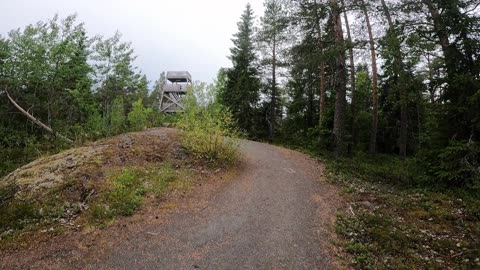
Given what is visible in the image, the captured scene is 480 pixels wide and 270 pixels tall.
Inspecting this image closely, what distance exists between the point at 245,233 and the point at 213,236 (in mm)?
662

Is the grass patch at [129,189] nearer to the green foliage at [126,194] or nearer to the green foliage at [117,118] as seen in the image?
the green foliage at [126,194]

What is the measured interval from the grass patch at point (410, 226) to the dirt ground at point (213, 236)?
490mm

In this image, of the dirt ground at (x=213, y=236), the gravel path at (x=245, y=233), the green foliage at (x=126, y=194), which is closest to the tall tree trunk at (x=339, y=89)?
the gravel path at (x=245, y=233)

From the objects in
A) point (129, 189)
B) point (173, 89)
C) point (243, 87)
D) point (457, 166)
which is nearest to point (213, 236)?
point (129, 189)

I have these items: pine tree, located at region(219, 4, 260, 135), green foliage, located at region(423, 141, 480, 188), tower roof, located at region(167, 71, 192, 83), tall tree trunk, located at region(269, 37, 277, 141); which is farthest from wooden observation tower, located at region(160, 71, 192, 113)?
green foliage, located at region(423, 141, 480, 188)

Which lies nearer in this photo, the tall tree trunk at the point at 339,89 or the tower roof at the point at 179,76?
the tall tree trunk at the point at 339,89

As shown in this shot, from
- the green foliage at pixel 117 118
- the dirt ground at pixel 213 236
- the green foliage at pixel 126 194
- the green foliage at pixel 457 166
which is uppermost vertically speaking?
the green foliage at pixel 117 118

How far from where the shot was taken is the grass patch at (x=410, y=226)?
5301 mm

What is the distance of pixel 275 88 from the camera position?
23812 millimetres

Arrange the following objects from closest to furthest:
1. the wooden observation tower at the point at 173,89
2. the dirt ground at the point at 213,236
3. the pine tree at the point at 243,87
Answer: the dirt ground at the point at 213,236
the pine tree at the point at 243,87
the wooden observation tower at the point at 173,89

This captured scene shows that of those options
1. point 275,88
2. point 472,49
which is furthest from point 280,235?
point 275,88

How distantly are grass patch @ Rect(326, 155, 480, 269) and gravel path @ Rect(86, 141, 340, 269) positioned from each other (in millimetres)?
532

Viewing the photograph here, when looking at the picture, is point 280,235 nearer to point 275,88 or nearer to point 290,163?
point 290,163

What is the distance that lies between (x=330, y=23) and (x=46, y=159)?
12223mm
